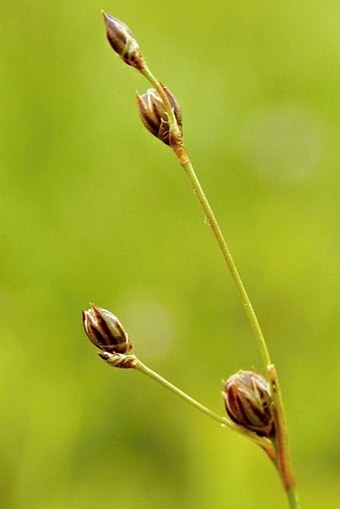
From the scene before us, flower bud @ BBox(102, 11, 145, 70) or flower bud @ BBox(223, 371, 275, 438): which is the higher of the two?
flower bud @ BBox(102, 11, 145, 70)

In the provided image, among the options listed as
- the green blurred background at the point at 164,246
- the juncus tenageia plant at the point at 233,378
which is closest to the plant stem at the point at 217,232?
the juncus tenageia plant at the point at 233,378

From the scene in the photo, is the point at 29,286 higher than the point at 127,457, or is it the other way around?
the point at 29,286

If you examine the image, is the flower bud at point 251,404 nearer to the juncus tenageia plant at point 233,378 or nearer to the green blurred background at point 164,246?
the juncus tenageia plant at point 233,378

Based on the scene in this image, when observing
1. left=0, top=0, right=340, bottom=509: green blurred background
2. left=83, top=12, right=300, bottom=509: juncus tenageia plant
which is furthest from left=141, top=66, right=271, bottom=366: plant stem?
left=0, top=0, right=340, bottom=509: green blurred background

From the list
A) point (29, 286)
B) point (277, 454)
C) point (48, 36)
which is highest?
point (48, 36)

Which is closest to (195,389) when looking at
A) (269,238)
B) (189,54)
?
(269,238)

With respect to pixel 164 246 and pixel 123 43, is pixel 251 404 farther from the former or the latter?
pixel 164 246

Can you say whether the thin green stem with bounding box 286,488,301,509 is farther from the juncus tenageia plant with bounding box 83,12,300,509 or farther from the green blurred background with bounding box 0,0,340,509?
the green blurred background with bounding box 0,0,340,509

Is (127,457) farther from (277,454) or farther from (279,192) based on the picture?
(277,454)
